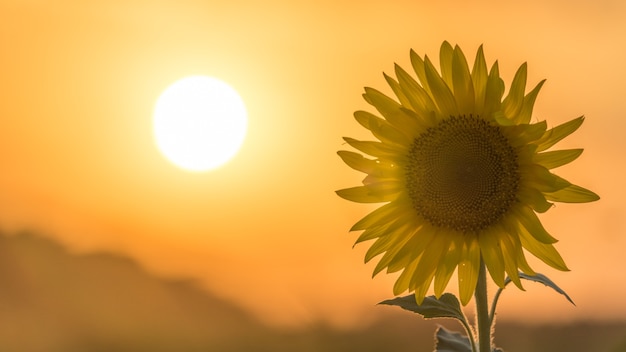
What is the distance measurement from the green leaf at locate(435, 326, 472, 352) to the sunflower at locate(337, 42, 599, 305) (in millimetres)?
202

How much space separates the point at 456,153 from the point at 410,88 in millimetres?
229

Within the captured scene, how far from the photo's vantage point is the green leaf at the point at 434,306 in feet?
6.69

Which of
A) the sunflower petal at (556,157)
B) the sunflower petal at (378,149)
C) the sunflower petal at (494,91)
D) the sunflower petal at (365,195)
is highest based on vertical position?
the sunflower petal at (378,149)

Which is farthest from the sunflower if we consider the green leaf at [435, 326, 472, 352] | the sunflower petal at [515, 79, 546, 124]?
the green leaf at [435, 326, 472, 352]

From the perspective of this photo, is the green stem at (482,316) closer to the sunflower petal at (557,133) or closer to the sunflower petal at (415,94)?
the sunflower petal at (557,133)

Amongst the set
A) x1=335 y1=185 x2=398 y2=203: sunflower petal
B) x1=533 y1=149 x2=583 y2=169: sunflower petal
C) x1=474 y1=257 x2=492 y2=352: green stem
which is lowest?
x1=474 y1=257 x2=492 y2=352: green stem

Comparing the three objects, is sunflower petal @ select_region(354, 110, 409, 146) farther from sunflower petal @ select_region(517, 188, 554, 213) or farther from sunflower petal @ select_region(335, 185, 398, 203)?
sunflower petal @ select_region(517, 188, 554, 213)

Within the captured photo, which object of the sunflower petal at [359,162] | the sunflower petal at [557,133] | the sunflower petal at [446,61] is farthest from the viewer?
the sunflower petal at [359,162]

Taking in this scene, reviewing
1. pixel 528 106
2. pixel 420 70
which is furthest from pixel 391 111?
pixel 528 106

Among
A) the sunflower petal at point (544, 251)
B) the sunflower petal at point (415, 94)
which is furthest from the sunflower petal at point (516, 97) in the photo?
the sunflower petal at point (544, 251)

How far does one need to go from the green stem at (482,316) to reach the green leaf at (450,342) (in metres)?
0.33

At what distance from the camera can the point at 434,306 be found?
2061 mm

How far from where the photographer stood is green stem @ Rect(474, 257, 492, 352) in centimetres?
189

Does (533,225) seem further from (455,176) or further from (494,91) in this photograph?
(494,91)
